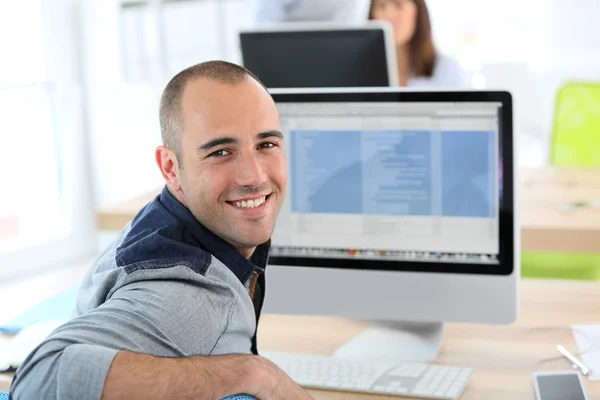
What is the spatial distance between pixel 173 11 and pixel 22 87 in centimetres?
86

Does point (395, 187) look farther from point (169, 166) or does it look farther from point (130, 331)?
point (130, 331)

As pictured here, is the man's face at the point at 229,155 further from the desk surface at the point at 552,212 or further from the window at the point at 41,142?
the window at the point at 41,142

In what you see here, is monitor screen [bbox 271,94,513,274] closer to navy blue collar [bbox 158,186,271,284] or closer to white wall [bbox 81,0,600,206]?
navy blue collar [bbox 158,186,271,284]

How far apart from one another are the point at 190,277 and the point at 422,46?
2.56 meters

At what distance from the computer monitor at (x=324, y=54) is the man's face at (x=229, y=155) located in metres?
0.96

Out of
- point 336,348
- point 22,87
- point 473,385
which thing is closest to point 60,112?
point 22,87

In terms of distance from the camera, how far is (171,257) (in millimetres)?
1126

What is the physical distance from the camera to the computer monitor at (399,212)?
153 centimetres

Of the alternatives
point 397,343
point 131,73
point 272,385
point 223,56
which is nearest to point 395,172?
point 397,343

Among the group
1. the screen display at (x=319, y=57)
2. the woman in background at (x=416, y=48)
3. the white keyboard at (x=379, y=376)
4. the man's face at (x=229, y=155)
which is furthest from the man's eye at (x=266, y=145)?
the woman in background at (x=416, y=48)

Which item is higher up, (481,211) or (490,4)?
(490,4)

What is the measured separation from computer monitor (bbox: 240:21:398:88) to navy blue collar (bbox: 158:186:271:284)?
3.31 ft

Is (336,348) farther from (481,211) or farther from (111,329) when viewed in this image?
(111,329)

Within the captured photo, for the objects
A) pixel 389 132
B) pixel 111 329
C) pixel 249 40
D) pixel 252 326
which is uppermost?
pixel 249 40
